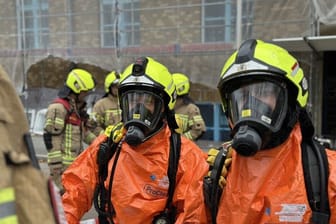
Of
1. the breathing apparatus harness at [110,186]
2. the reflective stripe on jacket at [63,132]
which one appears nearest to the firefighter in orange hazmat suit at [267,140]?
the breathing apparatus harness at [110,186]

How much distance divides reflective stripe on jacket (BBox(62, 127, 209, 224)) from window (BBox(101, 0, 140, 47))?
263 inches

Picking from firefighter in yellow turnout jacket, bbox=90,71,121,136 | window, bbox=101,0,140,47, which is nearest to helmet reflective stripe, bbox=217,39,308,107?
firefighter in yellow turnout jacket, bbox=90,71,121,136

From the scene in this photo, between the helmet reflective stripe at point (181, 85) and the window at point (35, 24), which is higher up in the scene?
the window at point (35, 24)

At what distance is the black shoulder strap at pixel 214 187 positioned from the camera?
6.52 feet

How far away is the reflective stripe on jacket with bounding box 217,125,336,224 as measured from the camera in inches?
70.4

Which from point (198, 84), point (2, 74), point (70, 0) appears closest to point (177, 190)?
point (2, 74)

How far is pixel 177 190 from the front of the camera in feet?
8.27

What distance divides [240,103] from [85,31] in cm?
819

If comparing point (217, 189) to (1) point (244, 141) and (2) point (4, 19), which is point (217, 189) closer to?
(1) point (244, 141)

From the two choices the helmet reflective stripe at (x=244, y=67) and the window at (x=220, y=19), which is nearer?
the helmet reflective stripe at (x=244, y=67)

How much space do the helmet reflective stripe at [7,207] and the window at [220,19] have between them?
7435 millimetres

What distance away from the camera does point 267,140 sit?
1.84m

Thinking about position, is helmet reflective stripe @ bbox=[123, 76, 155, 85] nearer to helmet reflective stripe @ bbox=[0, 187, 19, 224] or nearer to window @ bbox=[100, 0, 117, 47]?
helmet reflective stripe @ bbox=[0, 187, 19, 224]

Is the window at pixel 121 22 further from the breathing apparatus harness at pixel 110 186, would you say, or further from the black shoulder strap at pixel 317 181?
the black shoulder strap at pixel 317 181
